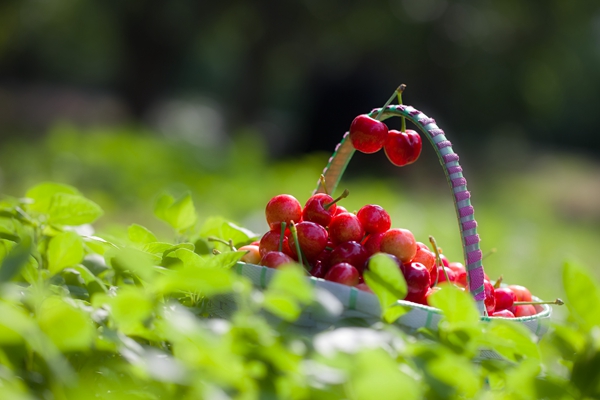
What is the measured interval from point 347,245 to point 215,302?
0.73 ft

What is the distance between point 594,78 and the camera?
2650cm

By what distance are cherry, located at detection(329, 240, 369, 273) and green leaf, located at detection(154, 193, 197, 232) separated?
11.6 inches

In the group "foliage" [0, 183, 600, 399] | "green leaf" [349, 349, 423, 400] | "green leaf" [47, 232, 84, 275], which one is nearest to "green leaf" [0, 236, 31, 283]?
"foliage" [0, 183, 600, 399]

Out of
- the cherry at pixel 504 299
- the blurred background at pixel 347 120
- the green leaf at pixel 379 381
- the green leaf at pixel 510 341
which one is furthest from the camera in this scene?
the blurred background at pixel 347 120

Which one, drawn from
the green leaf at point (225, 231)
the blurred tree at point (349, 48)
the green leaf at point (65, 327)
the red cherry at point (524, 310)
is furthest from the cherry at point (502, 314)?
the blurred tree at point (349, 48)

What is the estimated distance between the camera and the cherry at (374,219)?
103cm

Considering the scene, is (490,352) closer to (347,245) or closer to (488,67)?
(347,245)

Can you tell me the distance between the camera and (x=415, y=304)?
795mm

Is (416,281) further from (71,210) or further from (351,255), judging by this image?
(71,210)

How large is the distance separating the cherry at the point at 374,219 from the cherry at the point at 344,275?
6.9 inches

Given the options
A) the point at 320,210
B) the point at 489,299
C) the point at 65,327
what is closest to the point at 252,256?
the point at 320,210

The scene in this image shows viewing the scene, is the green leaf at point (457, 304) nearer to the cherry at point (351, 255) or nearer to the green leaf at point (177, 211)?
the cherry at point (351, 255)

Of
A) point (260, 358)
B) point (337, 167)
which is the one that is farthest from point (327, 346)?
point (337, 167)

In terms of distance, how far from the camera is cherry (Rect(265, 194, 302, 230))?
1.04 meters
